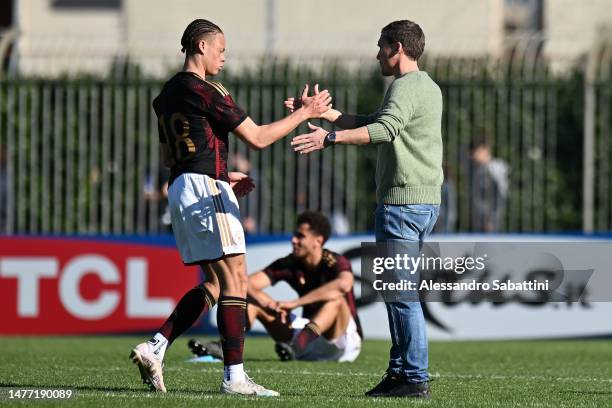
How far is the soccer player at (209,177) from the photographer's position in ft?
24.9

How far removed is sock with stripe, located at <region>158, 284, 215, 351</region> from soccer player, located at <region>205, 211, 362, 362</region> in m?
Result: 2.85

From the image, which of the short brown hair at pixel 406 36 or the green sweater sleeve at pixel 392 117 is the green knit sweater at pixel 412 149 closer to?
the green sweater sleeve at pixel 392 117

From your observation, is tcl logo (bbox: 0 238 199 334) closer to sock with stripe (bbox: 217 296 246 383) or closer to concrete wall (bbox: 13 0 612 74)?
sock with stripe (bbox: 217 296 246 383)

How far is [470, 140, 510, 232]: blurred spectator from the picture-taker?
619 inches

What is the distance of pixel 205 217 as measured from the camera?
758 cm

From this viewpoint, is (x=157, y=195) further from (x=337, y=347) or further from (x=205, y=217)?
(x=205, y=217)

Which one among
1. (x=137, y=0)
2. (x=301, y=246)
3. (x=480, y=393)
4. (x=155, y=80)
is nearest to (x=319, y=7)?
(x=137, y=0)

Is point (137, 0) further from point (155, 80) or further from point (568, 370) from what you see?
point (568, 370)

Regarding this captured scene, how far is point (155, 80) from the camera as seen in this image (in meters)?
15.9

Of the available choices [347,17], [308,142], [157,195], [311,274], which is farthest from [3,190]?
[347,17]

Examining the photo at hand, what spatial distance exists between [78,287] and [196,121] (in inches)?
310

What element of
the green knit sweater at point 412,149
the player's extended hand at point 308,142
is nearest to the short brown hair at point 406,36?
the green knit sweater at point 412,149

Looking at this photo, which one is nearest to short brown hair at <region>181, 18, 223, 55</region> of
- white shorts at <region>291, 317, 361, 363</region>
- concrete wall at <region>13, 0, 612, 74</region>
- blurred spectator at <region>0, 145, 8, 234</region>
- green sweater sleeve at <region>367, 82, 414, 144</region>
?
green sweater sleeve at <region>367, 82, 414, 144</region>

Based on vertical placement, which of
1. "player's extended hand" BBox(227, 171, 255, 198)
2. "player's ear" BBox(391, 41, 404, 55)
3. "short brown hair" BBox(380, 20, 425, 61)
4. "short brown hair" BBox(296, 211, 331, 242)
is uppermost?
"short brown hair" BBox(380, 20, 425, 61)
